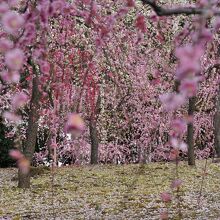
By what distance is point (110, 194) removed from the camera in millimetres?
11477

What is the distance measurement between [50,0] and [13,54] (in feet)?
3.85

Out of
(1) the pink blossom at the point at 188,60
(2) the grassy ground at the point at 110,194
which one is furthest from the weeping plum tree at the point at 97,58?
(2) the grassy ground at the point at 110,194

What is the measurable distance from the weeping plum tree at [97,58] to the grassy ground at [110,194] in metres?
0.97

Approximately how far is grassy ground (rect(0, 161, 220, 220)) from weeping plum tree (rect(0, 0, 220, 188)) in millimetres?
969

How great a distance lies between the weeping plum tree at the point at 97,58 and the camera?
2232mm

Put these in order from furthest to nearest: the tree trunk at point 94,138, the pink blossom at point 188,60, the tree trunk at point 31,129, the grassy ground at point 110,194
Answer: the tree trunk at point 94,138, the tree trunk at point 31,129, the grassy ground at point 110,194, the pink blossom at point 188,60

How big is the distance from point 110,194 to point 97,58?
11.7 feet

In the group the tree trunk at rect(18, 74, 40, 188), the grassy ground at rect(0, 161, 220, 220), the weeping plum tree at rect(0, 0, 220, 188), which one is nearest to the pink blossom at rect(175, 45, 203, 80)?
the weeping plum tree at rect(0, 0, 220, 188)

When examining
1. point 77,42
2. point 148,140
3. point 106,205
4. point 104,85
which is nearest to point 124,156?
point 148,140

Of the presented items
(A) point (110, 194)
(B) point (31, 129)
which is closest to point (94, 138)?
(B) point (31, 129)

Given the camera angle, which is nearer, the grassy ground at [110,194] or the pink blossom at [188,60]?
the pink blossom at [188,60]

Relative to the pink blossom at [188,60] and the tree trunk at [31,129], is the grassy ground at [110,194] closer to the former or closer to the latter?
the tree trunk at [31,129]

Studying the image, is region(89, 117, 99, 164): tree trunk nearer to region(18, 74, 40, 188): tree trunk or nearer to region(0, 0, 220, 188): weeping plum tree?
region(0, 0, 220, 188): weeping plum tree

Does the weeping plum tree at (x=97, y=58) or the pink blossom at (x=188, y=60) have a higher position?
the weeping plum tree at (x=97, y=58)
